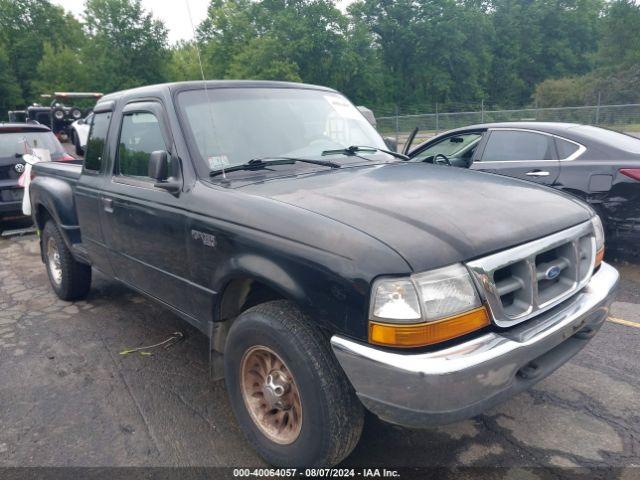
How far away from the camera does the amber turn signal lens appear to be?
1.99m

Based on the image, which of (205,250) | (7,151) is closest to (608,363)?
(205,250)

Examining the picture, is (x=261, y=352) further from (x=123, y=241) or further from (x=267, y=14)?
(x=267, y=14)

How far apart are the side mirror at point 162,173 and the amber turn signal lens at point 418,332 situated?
155 cm

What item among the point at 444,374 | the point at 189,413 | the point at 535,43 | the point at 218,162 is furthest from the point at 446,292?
the point at 535,43

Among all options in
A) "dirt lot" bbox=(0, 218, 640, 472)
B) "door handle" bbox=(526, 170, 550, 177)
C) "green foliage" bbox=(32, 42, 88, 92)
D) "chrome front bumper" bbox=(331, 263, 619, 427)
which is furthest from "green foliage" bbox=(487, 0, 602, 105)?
"chrome front bumper" bbox=(331, 263, 619, 427)

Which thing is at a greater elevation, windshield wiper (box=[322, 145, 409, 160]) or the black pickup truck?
windshield wiper (box=[322, 145, 409, 160])

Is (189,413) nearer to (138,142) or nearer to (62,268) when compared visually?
(138,142)

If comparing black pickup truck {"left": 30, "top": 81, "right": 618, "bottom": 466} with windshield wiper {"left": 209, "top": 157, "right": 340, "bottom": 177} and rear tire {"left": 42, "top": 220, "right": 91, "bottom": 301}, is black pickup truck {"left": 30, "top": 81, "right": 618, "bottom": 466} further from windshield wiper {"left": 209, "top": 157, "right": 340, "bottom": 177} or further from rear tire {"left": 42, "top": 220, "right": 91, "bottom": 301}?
rear tire {"left": 42, "top": 220, "right": 91, "bottom": 301}

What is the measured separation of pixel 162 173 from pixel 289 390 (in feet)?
4.73

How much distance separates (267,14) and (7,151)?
43.1 m

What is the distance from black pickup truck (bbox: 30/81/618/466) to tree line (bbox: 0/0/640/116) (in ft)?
127

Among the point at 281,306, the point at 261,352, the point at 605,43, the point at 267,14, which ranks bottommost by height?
the point at 261,352

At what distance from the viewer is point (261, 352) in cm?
252

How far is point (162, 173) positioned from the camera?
295 cm
